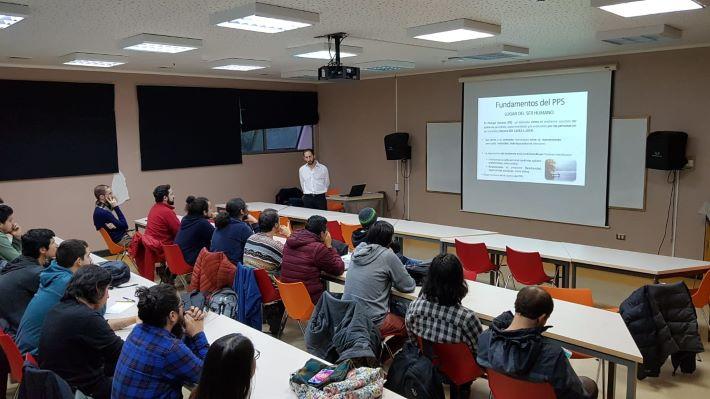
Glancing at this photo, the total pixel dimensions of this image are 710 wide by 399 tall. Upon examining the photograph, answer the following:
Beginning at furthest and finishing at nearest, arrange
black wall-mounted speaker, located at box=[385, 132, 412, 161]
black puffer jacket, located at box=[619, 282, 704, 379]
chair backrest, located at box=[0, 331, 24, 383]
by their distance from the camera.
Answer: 1. black wall-mounted speaker, located at box=[385, 132, 412, 161]
2. black puffer jacket, located at box=[619, 282, 704, 379]
3. chair backrest, located at box=[0, 331, 24, 383]

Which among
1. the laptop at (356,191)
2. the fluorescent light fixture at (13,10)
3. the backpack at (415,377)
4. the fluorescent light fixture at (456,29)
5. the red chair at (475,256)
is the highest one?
the fluorescent light fixture at (456,29)

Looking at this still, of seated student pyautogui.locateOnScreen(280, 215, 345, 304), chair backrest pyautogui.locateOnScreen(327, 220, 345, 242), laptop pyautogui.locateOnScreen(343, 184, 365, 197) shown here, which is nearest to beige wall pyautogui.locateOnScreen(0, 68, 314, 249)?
laptop pyautogui.locateOnScreen(343, 184, 365, 197)

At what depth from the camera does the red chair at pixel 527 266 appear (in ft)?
15.8

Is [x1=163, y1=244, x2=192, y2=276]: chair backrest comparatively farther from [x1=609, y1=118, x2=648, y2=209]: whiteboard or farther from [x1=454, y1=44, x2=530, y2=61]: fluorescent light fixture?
[x1=609, y1=118, x2=648, y2=209]: whiteboard

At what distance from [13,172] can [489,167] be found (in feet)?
22.2

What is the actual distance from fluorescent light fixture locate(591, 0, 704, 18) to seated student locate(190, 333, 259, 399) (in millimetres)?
3278

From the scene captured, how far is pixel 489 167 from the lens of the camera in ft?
27.0

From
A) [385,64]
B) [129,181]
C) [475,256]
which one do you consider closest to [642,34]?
[475,256]

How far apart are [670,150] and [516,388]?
194 inches

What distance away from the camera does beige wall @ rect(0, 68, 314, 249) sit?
24.4 feet

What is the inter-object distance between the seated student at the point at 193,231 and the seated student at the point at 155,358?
316 cm

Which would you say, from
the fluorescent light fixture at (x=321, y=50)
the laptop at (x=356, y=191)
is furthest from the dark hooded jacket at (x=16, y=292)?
the laptop at (x=356, y=191)

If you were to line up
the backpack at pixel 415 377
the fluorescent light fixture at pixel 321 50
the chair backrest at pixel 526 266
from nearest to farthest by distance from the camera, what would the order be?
1. the backpack at pixel 415 377
2. the chair backrest at pixel 526 266
3. the fluorescent light fixture at pixel 321 50

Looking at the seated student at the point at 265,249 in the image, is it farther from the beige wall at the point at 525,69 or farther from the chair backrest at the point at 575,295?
the beige wall at the point at 525,69
